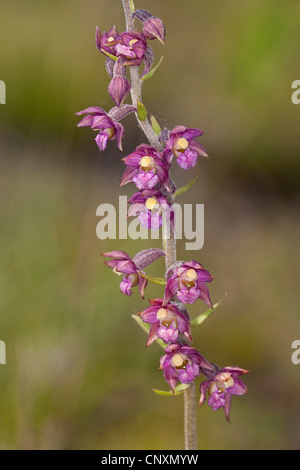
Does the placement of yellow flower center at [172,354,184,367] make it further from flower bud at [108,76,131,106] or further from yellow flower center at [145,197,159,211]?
flower bud at [108,76,131,106]

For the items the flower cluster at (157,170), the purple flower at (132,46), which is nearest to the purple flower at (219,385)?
the flower cluster at (157,170)

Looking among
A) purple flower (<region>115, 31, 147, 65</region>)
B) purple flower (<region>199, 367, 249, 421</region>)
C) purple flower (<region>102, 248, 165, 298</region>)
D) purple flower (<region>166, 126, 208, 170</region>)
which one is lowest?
purple flower (<region>199, 367, 249, 421</region>)

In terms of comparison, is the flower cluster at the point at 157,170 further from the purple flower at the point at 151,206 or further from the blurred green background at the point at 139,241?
the blurred green background at the point at 139,241

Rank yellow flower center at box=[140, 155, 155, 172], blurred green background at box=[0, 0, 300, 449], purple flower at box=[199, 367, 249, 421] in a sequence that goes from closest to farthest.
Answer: yellow flower center at box=[140, 155, 155, 172]
purple flower at box=[199, 367, 249, 421]
blurred green background at box=[0, 0, 300, 449]

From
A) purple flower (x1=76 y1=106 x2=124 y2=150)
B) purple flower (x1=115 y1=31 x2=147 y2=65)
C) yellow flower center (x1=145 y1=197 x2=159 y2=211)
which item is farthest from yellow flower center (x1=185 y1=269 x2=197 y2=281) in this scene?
purple flower (x1=115 y1=31 x2=147 y2=65)

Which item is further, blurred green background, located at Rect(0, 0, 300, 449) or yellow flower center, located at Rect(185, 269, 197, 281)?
blurred green background, located at Rect(0, 0, 300, 449)

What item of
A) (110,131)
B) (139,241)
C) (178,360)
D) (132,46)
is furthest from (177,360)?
(139,241)
